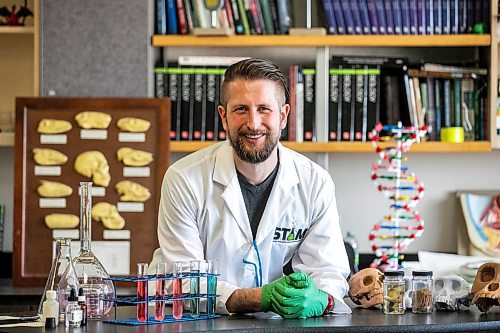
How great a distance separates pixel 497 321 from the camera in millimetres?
2654

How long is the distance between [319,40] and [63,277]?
6.84 feet

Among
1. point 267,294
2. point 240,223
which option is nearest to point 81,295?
point 267,294

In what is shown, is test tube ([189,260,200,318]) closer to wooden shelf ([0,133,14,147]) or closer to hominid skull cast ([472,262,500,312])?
hominid skull cast ([472,262,500,312])

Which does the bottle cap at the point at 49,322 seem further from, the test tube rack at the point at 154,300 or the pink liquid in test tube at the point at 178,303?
the pink liquid in test tube at the point at 178,303

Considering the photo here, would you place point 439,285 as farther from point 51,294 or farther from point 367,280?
point 51,294

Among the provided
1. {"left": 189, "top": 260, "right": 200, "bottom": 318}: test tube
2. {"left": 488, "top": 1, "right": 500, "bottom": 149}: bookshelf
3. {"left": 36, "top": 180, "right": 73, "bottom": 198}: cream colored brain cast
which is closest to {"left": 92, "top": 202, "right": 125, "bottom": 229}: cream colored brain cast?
{"left": 36, "top": 180, "right": 73, "bottom": 198}: cream colored brain cast

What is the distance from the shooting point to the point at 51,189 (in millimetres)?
4305

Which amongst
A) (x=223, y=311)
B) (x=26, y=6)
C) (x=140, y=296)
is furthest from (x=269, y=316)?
(x=26, y=6)

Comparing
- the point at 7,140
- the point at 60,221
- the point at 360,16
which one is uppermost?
the point at 360,16

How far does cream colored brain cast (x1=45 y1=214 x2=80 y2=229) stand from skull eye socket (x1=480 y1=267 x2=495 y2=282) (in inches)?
76.9

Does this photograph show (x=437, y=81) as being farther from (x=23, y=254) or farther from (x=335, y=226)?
(x=23, y=254)

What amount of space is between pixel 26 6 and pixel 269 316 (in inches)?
90.7

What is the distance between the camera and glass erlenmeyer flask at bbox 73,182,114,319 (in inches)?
104

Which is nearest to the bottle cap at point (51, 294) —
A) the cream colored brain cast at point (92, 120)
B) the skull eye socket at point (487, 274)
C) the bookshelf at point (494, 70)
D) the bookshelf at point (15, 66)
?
the skull eye socket at point (487, 274)
